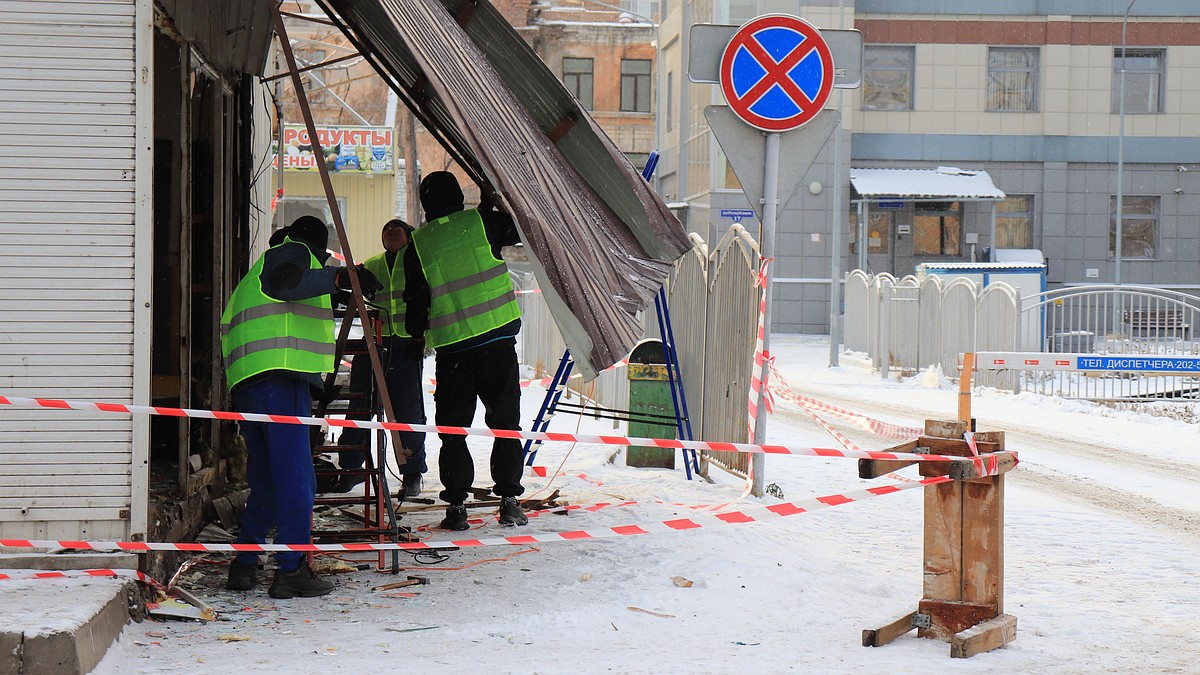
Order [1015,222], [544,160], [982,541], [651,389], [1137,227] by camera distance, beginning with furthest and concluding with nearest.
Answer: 1. [1137,227]
2. [1015,222]
3. [651,389]
4. [544,160]
5. [982,541]

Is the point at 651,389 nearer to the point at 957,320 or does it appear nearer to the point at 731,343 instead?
the point at 731,343

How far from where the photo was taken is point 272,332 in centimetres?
568

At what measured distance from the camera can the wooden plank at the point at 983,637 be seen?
4.81 metres

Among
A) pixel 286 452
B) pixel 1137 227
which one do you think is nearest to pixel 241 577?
pixel 286 452

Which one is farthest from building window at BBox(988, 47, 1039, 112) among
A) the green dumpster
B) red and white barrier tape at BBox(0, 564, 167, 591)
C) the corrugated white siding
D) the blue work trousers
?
red and white barrier tape at BBox(0, 564, 167, 591)

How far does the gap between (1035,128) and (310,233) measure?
2992 cm

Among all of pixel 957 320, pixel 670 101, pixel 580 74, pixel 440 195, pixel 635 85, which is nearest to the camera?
pixel 440 195

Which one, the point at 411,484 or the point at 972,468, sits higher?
the point at 972,468

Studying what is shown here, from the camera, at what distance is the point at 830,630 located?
17.4 ft

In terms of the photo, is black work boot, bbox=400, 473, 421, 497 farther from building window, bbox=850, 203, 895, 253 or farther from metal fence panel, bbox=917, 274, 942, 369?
building window, bbox=850, 203, 895, 253

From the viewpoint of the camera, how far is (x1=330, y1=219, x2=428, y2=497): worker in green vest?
7699 millimetres

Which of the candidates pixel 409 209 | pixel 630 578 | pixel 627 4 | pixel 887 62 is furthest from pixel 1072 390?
pixel 627 4

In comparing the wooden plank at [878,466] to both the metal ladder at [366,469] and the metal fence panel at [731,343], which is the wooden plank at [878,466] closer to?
the metal ladder at [366,469]

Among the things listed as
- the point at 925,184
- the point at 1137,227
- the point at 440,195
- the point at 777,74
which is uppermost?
the point at 925,184
